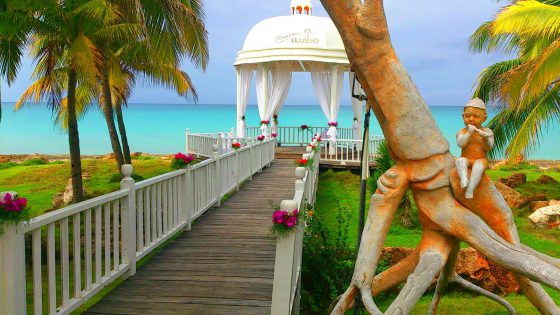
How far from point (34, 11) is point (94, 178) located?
391 inches

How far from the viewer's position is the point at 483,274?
6879 millimetres

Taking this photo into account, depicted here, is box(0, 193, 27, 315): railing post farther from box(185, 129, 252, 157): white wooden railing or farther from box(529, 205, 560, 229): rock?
box(185, 129, 252, 157): white wooden railing

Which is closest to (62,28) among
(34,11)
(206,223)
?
(34,11)

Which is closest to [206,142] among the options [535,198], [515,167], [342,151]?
[342,151]

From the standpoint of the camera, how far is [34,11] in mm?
9641

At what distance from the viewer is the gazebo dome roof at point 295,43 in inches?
739

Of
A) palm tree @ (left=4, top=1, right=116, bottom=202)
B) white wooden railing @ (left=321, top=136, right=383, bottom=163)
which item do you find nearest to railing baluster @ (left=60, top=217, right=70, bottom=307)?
palm tree @ (left=4, top=1, right=116, bottom=202)

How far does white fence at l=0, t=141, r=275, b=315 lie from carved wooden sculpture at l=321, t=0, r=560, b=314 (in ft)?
7.43

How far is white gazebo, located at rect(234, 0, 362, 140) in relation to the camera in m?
18.9

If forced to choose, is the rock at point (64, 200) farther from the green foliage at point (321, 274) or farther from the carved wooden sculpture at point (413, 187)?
the carved wooden sculpture at point (413, 187)

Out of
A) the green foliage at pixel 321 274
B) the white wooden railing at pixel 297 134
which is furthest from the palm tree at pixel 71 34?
the white wooden railing at pixel 297 134

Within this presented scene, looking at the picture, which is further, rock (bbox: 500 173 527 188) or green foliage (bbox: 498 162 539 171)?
green foliage (bbox: 498 162 539 171)

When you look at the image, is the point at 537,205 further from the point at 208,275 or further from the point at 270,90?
the point at 270,90

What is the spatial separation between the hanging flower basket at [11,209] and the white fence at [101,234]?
0.06 meters
